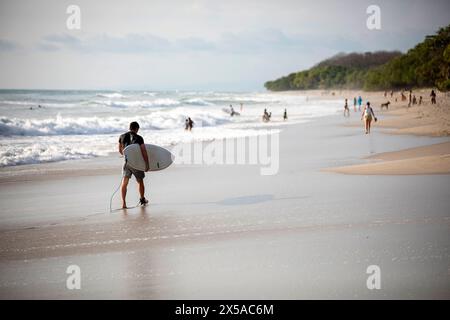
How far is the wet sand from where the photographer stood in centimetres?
493

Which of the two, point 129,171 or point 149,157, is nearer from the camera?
point 129,171

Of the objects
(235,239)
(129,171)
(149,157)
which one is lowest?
(235,239)

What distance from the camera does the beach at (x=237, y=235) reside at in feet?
16.2

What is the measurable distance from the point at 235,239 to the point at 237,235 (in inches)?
8.1

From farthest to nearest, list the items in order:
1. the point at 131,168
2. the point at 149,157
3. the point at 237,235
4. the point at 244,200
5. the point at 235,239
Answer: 1. the point at 149,157
2. the point at 244,200
3. the point at 131,168
4. the point at 237,235
5. the point at 235,239

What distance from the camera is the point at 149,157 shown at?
9.52 meters

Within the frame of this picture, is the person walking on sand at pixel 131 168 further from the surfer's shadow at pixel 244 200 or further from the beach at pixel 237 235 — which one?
the surfer's shadow at pixel 244 200

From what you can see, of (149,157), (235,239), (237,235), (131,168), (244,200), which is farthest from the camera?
(149,157)

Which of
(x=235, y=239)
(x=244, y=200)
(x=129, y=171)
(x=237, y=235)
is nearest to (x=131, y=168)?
(x=129, y=171)

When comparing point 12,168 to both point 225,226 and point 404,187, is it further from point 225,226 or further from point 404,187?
point 404,187

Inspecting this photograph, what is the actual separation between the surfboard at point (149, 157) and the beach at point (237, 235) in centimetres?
69

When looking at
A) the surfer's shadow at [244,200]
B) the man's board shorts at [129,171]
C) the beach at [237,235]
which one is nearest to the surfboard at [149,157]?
the man's board shorts at [129,171]

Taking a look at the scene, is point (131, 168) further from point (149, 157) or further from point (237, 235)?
point (237, 235)

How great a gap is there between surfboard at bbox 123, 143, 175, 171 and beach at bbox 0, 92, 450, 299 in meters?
0.69
